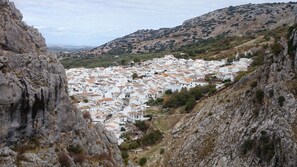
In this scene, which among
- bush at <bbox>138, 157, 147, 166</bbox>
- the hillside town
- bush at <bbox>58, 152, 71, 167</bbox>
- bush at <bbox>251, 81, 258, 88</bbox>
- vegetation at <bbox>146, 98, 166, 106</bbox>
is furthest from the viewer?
vegetation at <bbox>146, 98, 166, 106</bbox>

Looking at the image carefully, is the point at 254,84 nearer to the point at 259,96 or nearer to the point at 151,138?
the point at 259,96

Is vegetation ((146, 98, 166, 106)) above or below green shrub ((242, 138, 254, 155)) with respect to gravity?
below

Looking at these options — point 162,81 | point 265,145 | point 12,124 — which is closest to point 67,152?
point 12,124

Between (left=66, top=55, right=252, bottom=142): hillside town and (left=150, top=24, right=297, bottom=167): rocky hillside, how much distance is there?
49.1 ft

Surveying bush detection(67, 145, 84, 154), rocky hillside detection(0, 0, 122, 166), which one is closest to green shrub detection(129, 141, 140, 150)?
rocky hillside detection(0, 0, 122, 166)

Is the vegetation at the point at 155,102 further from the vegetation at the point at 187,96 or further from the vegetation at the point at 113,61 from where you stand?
the vegetation at the point at 113,61

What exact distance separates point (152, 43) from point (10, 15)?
165740 millimetres

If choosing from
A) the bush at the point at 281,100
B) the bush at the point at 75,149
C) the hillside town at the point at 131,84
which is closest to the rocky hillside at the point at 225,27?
the hillside town at the point at 131,84

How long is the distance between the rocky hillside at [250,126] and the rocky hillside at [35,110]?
13.1m

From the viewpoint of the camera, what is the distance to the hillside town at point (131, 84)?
6106cm

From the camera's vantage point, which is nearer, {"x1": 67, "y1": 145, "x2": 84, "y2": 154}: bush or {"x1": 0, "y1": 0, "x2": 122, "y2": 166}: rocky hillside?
{"x1": 0, "y1": 0, "x2": 122, "y2": 166}: rocky hillside

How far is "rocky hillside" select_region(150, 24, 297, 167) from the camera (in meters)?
28.4

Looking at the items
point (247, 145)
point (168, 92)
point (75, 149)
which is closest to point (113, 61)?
point (168, 92)

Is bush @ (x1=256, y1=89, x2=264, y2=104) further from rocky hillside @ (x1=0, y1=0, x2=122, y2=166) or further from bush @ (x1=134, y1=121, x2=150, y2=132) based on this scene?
bush @ (x1=134, y1=121, x2=150, y2=132)
